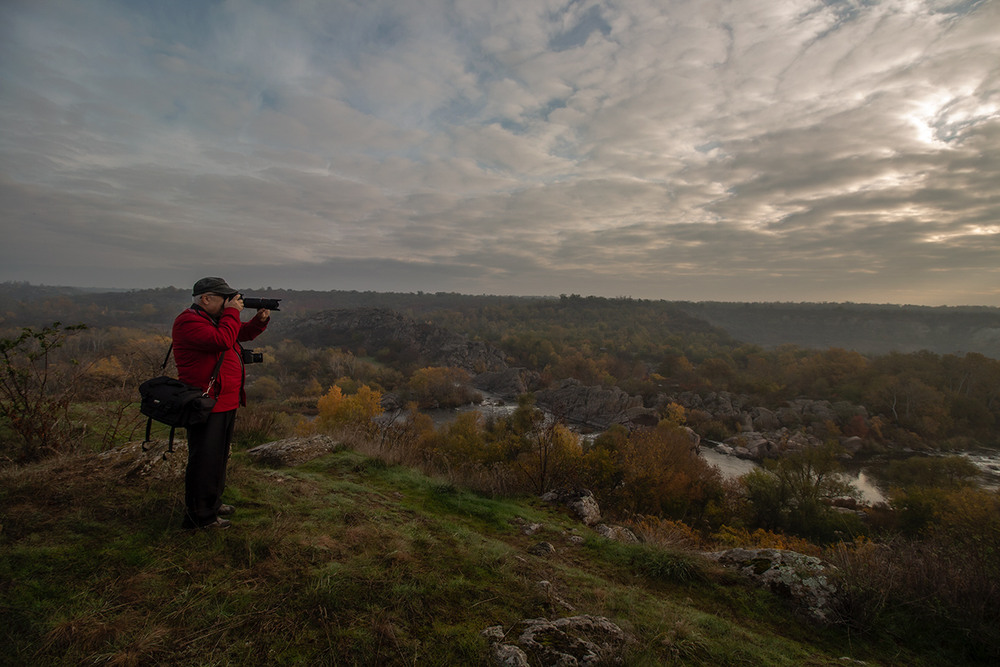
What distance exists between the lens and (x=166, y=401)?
3.14m

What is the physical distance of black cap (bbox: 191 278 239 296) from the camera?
11.7 ft

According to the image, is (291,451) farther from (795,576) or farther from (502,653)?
(795,576)

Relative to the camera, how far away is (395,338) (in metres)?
100

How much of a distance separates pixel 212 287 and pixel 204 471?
1683mm

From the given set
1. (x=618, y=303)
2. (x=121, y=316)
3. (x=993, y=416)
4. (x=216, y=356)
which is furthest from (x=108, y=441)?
(x=618, y=303)

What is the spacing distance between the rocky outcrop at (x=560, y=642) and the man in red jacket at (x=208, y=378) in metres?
2.72

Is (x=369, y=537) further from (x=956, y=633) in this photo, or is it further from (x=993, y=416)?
(x=993, y=416)

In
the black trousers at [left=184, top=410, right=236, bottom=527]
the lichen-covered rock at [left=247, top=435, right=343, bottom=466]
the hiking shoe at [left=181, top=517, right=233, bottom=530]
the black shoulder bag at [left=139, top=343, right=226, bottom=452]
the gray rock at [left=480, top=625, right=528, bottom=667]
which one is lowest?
the lichen-covered rock at [left=247, top=435, right=343, bottom=466]

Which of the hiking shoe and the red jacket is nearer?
the red jacket

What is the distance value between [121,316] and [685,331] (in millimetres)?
147911

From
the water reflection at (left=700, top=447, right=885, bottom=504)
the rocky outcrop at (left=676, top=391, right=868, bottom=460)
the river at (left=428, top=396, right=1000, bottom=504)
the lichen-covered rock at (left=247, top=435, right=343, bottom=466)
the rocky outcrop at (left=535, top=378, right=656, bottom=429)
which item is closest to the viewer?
the lichen-covered rock at (left=247, top=435, right=343, bottom=466)

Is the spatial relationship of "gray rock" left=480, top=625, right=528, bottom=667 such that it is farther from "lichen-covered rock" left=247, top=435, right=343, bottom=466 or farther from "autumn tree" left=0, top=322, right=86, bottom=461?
"autumn tree" left=0, top=322, right=86, bottom=461

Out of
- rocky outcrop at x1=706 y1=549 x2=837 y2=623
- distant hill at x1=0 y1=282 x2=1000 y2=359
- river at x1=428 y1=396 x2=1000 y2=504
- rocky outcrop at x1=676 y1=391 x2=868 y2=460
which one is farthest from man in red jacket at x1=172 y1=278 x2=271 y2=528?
distant hill at x1=0 y1=282 x2=1000 y2=359

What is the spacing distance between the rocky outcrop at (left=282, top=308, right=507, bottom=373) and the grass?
80342mm
